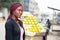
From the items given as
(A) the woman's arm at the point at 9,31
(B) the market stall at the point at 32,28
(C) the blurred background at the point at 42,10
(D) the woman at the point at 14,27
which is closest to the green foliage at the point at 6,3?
(C) the blurred background at the point at 42,10

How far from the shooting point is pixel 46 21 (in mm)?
3355

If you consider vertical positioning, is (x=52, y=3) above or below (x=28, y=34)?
above

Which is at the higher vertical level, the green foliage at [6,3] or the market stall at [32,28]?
the green foliage at [6,3]

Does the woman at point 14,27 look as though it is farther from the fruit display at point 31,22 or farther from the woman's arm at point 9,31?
the fruit display at point 31,22

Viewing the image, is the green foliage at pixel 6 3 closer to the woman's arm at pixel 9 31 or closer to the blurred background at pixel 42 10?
the blurred background at pixel 42 10

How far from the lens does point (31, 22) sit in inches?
133

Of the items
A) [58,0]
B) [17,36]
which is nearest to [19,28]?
[17,36]

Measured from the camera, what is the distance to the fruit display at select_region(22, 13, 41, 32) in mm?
3367

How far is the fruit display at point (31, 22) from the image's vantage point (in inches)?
133

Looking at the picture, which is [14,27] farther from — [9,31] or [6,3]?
[6,3]

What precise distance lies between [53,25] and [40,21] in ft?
0.79

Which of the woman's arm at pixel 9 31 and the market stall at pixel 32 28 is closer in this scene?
the woman's arm at pixel 9 31

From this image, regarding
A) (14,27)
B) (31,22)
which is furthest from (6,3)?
(14,27)

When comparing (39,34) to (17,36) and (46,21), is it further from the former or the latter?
(17,36)
